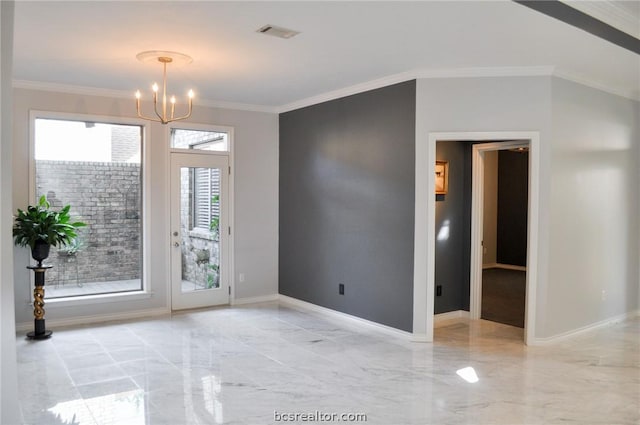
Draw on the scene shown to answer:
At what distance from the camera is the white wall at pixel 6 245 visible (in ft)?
6.13

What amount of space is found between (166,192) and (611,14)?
192 inches

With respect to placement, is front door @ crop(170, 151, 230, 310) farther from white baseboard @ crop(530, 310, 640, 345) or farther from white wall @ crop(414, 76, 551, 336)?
white baseboard @ crop(530, 310, 640, 345)

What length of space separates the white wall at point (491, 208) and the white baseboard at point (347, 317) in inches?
200

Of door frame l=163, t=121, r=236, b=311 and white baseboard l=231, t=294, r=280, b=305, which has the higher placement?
door frame l=163, t=121, r=236, b=311

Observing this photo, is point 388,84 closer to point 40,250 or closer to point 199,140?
point 199,140

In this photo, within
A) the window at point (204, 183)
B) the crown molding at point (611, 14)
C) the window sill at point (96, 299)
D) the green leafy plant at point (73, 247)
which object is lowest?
the window sill at point (96, 299)

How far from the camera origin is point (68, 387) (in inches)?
144

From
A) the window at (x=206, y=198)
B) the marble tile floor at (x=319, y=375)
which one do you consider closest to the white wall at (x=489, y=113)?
the marble tile floor at (x=319, y=375)

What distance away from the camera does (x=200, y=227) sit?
6352mm

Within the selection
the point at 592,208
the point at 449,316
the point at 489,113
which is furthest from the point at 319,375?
the point at 592,208

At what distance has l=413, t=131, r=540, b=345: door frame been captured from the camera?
4656 mm

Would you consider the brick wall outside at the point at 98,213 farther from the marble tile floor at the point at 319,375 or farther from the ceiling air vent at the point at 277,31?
the ceiling air vent at the point at 277,31

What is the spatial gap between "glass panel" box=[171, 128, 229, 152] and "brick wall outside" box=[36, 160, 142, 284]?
0.60 m

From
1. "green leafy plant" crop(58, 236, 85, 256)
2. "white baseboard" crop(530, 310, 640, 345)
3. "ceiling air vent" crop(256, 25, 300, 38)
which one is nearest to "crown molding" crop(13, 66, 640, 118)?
"ceiling air vent" crop(256, 25, 300, 38)
